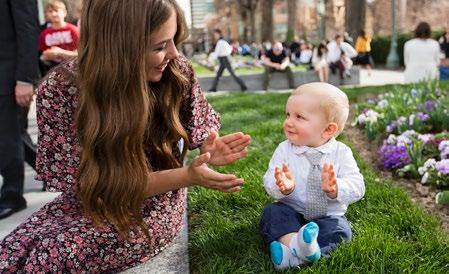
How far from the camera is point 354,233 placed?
8.93 feet

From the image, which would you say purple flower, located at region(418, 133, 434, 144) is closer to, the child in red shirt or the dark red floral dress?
the dark red floral dress

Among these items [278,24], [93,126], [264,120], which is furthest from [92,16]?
[278,24]

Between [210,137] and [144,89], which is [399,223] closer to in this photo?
[210,137]

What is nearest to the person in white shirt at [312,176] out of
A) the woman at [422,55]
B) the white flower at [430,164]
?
the white flower at [430,164]

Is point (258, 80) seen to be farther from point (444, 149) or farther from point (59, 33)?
point (444, 149)

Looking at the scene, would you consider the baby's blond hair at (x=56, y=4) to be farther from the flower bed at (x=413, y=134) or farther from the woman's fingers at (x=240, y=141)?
the woman's fingers at (x=240, y=141)

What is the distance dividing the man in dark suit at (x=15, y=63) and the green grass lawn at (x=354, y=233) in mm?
1292

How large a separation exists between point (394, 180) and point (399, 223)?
4.18 feet

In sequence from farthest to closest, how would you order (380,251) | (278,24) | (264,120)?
1. (278,24)
2. (264,120)
3. (380,251)

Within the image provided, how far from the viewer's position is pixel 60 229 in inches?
96.0

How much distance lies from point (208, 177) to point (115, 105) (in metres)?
0.48

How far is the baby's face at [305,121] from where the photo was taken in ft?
8.26

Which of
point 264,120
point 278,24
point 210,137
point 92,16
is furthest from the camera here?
point 278,24

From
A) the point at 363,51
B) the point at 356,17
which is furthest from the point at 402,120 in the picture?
the point at 356,17
